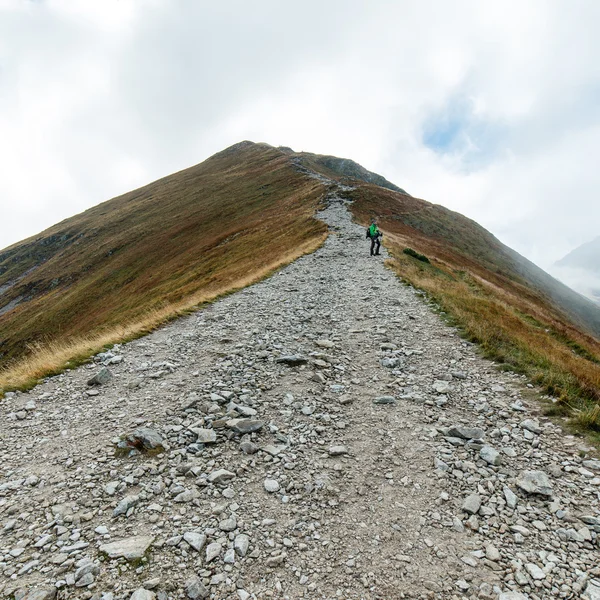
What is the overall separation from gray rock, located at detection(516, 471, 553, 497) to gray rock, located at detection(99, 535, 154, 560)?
6182 millimetres

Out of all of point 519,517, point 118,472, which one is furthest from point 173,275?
point 519,517

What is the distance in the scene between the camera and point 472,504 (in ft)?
18.8

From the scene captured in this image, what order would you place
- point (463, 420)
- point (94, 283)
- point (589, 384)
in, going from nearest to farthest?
point (463, 420) < point (589, 384) < point (94, 283)

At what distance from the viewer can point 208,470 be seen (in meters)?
6.75

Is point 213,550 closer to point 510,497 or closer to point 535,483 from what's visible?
point 510,497

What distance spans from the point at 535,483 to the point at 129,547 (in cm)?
670

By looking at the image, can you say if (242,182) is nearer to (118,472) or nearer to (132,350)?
(132,350)

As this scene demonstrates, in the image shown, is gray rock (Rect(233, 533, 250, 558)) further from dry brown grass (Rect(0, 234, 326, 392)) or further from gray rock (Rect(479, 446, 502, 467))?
dry brown grass (Rect(0, 234, 326, 392))

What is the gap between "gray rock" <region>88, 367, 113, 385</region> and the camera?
10703 millimetres

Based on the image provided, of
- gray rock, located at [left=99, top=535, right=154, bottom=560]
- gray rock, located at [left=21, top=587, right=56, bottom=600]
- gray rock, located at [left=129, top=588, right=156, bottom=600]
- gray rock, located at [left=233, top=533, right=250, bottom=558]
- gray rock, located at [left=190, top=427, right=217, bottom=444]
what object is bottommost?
gray rock, located at [left=21, top=587, right=56, bottom=600]

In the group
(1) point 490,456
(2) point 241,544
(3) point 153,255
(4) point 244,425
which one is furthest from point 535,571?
(3) point 153,255

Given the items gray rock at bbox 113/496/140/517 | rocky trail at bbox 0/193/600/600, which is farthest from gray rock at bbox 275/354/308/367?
gray rock at bbox 113/496/140/517

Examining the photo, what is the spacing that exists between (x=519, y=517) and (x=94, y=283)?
84011 mm

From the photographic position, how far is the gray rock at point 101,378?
10.7 metres
